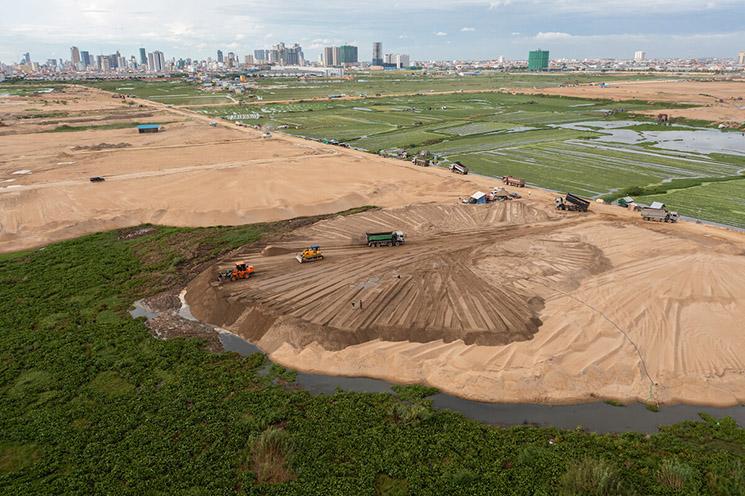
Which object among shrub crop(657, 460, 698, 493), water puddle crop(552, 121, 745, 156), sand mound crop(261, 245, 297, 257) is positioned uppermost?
water puddle crop(552, 121, 745, 156)

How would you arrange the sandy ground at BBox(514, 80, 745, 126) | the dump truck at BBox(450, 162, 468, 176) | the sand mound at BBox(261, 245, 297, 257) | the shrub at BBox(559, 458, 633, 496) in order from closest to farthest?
the shrub at BBox(559, 458, 633, 496) < the sand mound at BBox(261, 245, 297, 257) < the dump truck at BBox(450, 162, 468, 176) < the sandy ground at BBox(514, 80, 745, 126)

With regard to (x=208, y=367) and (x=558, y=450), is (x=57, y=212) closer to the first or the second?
(x=208, y=367)

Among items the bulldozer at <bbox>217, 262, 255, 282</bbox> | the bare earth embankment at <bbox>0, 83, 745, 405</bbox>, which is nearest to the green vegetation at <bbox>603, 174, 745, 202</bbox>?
the bare earth embankment at <bbox>0, 83, 745, 405</bbox>

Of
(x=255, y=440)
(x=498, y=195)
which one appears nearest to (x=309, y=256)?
(x=255, y=440)

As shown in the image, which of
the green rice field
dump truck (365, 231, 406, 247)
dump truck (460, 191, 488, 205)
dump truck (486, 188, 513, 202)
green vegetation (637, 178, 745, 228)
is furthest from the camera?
the green rice field

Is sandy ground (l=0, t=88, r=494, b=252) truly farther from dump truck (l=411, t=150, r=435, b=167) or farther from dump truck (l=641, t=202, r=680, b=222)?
dump truck (l=641, t=202, r=680, b=222)

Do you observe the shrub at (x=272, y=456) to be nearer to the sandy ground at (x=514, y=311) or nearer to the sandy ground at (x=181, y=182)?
the sandy ground at (x=514, y=311)

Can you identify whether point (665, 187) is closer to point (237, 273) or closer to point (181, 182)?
point (237, 273)
